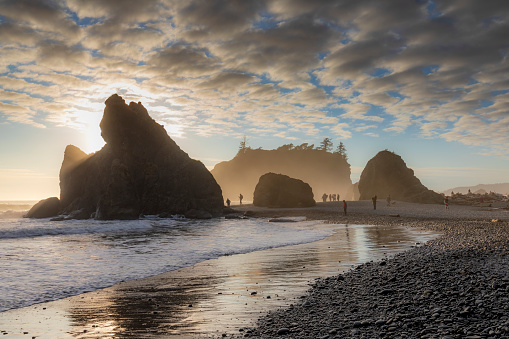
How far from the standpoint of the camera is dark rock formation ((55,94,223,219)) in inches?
1966

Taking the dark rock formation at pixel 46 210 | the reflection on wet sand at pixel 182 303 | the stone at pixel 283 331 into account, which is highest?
the dark rock formation at pixel 46 210

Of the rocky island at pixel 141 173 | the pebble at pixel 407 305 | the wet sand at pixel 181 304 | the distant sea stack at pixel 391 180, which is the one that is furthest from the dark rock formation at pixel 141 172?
the pebble at pixel 407 305

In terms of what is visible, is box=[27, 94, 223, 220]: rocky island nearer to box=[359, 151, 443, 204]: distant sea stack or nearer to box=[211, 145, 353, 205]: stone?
box=[359, 151, 443, 204]: distant sea stack

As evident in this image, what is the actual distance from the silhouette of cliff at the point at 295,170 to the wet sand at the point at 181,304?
6936 inches

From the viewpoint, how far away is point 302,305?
292 inches

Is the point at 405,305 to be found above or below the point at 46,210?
below

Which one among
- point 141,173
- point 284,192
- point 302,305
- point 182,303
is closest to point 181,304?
point 182,303

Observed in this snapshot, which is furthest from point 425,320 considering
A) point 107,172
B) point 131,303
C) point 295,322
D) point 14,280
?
point 107,172

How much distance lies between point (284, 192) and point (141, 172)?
27.2 m

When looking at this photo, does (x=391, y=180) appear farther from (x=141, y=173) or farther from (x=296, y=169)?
(x=296, y=169)

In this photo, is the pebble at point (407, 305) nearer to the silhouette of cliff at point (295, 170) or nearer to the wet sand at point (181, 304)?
the wet sand at point (181, 304)

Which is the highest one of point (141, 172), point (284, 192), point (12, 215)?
point (141, 172)

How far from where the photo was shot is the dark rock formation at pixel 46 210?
5478 cm

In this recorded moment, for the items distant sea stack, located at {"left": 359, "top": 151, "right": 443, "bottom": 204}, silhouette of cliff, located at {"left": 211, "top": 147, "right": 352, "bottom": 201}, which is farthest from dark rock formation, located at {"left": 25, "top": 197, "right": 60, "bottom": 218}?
silhouette of cliff, located at {"left": 211, "top": 147, "right": 352, "bottom": 201}
